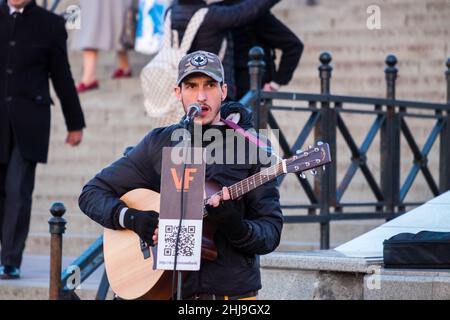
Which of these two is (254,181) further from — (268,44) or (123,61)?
(123,61)

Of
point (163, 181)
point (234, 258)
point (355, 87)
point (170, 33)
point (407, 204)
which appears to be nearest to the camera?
point (163, 181)

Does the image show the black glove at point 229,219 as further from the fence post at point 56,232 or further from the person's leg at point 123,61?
the person's leg at point 123,61

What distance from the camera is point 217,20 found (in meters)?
8.76

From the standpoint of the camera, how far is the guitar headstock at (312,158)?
15.9 feet

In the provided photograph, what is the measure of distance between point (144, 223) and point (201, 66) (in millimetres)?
677

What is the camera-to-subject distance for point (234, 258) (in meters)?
5.08

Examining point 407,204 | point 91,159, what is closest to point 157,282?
point 407,204

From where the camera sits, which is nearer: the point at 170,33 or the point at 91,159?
the point at 170,33

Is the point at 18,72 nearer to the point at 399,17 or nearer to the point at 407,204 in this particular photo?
the point at 407,204

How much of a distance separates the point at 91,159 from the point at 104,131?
47 centimetres

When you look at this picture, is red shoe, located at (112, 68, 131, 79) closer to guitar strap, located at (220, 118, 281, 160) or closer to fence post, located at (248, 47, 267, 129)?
fence post, located at (248, 47, 267, 129)

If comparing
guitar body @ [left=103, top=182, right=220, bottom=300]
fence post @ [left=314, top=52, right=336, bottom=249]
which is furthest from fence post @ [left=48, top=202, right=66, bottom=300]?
fence post @ [left=314, top=52, right=336, bottom=249]

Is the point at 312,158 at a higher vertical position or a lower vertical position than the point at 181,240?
higher

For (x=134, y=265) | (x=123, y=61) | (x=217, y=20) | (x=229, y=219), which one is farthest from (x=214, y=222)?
(x=123, y=61)
